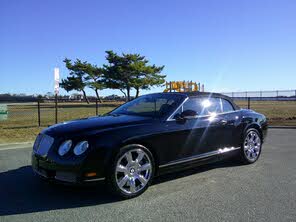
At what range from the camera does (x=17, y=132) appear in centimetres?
1298

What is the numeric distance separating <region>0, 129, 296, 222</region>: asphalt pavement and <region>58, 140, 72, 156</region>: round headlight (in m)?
0.66

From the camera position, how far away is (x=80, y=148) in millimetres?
4777

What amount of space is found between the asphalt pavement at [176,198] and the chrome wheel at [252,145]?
397 mm

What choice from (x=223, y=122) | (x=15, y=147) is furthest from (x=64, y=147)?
(x=15, y=147)

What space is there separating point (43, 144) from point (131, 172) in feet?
4.37

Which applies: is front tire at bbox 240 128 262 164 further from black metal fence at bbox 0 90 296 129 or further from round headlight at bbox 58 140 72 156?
black metal fence at bbox 0 90 296 129

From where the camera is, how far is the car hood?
500 centimetres

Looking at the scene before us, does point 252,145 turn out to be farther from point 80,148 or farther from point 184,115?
point 80,148

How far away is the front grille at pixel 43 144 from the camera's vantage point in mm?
5027

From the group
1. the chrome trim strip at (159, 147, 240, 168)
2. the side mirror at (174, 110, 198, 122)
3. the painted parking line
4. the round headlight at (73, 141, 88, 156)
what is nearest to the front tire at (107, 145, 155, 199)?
the chrome trim strip at (159, 147, 240, 168)

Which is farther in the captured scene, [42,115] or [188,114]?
[42,115]

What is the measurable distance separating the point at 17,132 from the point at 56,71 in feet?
9.22

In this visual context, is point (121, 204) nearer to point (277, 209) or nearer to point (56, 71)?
point (277, 209)

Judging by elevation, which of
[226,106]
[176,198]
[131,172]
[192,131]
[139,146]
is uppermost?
[226,106]
